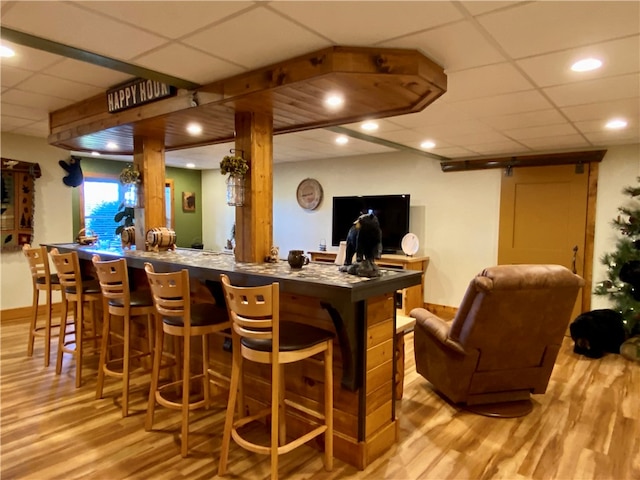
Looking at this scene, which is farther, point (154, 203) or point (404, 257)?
point (404, 257)

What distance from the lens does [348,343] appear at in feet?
6.88

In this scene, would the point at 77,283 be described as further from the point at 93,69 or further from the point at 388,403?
the point at 388,403

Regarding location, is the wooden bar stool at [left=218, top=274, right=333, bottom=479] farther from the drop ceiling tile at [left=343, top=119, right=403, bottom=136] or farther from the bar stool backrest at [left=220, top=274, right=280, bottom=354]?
the drop ceiling tile at [left=343, top=119, right=403, bottom=136]

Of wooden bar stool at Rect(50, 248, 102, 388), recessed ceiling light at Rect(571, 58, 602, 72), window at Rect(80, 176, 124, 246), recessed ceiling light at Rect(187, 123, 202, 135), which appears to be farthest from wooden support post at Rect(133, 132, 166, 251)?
recessed ceiling light at Rect(571, 58, 602, 72)

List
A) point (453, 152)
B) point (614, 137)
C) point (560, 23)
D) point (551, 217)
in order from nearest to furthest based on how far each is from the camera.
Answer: point (560, 23) → point (614, 137) → point (551, 217) → point (453, 152)

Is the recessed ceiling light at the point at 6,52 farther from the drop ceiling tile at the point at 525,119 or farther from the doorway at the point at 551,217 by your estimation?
the doorway at the point at 551,217

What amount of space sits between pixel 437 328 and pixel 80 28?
2788 mm

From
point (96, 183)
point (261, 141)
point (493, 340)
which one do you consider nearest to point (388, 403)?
point (493, 340)

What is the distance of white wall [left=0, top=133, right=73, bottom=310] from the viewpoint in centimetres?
501

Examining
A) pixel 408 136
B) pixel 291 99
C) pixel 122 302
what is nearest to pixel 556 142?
pixel 408 136

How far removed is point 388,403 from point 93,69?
292cm

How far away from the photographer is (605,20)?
181 centimetres

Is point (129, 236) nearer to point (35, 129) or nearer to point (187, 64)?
point (35, 129)

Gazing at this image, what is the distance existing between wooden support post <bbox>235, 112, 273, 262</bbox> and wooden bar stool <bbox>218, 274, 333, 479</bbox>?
89cm
